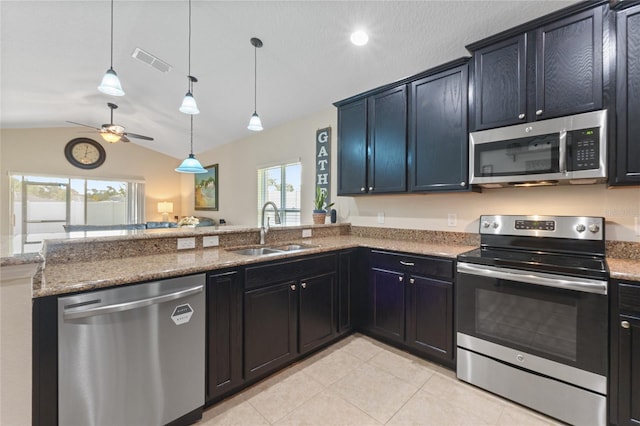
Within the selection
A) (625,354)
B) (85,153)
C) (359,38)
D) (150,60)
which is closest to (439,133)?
(359,38)

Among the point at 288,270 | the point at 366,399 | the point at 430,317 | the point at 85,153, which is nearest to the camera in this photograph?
the point at 366,399

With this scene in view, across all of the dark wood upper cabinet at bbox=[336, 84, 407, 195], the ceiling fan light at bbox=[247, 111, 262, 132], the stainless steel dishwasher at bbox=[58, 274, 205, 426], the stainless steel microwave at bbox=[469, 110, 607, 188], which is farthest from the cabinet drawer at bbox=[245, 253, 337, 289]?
the ceiling fan light at bbox=[247, 111, 262, 132]

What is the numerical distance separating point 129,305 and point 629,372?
8.66 feet

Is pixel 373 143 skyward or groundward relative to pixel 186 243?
skyward

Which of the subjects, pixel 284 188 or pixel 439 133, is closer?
pixel 439 133

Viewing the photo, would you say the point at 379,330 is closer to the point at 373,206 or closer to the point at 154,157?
the point at 373,206

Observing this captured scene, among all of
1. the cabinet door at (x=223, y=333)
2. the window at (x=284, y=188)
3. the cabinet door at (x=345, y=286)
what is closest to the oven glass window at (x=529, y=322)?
the cabinet door at (x=345, y=286)

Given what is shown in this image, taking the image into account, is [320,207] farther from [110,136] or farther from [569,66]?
[110,136]

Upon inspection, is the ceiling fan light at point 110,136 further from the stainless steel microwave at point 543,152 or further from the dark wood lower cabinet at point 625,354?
the dark wood lower cabinet at point 625,354

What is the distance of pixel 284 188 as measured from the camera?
4766mm

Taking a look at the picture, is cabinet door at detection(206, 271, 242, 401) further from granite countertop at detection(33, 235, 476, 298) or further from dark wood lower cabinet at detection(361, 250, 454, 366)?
dark wood lower cabinet at detection(361, 250, 454, 366)

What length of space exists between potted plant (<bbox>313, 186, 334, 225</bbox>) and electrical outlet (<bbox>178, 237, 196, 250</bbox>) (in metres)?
1.57

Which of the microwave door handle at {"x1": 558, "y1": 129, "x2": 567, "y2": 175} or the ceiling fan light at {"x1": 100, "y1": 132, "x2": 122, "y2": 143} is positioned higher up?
the ceiling fan light at {"x1": 100, "y1": 132, "x2": 122, "y2": 143}

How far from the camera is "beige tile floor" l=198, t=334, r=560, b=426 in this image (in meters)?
1.67
